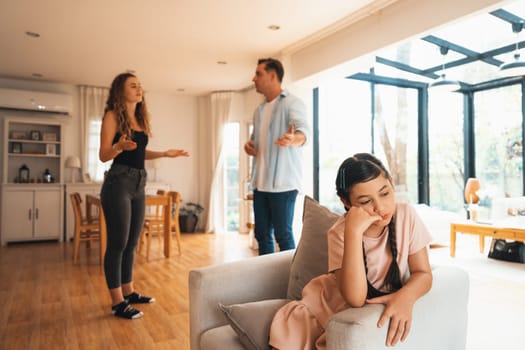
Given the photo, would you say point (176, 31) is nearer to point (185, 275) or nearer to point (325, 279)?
point (185, 275)

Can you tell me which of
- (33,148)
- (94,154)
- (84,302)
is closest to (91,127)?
(94,154)

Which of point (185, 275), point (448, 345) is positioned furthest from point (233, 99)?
point (448, 345)

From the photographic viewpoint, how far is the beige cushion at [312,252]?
4.20ft

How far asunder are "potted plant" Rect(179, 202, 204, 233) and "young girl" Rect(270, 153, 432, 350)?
218 inches

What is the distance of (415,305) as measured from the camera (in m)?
0.97

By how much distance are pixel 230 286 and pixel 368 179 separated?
0.66 meters

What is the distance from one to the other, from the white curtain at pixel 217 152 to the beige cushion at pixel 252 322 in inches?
212

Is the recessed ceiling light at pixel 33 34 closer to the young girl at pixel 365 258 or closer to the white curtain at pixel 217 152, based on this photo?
the white curtain at pixel 217 152

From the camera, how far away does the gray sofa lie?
852 mm

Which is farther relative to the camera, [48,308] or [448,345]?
[48,308]

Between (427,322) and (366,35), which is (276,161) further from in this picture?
(366,35)

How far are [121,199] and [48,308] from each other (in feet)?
3.43

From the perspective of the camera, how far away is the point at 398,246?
102cm

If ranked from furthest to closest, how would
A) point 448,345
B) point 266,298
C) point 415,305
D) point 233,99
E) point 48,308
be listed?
1. point 233,99
2. point 48,308
3. point 266,298
4. point 448,345
5. point 415,305
